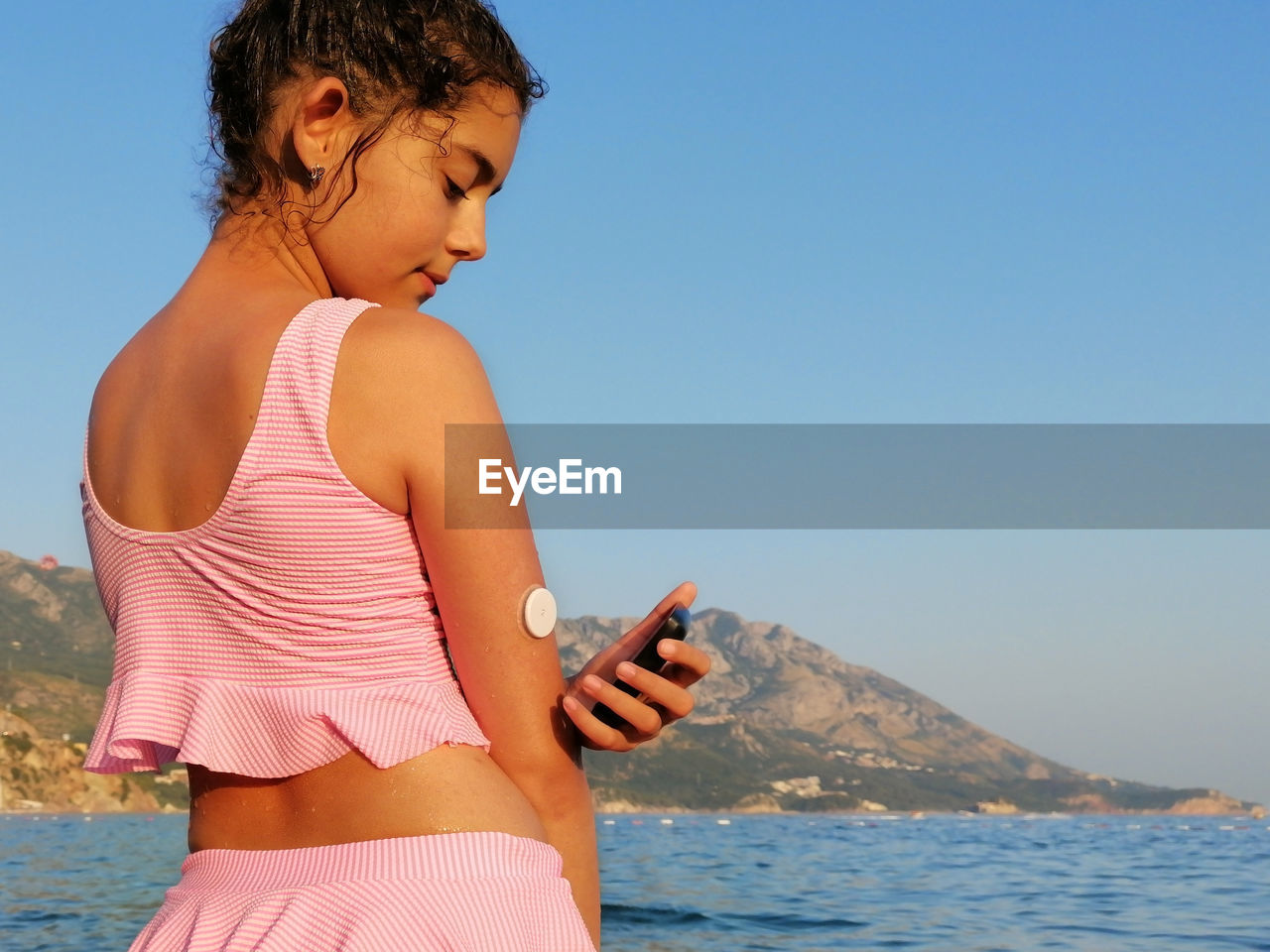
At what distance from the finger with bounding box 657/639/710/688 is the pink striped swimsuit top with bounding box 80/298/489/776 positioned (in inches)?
11.4

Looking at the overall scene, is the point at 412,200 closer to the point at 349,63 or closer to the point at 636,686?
the point at 349,63

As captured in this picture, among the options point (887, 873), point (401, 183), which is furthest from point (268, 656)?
point (887, 873)

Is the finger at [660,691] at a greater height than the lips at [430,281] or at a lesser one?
lesser

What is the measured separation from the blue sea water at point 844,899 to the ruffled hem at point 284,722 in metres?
14.1

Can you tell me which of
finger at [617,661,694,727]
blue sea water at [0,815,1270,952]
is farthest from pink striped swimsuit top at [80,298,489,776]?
blue sea water at [0,815,1270,952]

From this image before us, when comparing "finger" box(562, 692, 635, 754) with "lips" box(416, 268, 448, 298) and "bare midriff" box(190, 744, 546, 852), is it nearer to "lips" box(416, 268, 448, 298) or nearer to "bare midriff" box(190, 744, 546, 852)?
"bare midriff" box(190, 744, 546, 852)

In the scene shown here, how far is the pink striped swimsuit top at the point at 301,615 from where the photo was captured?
1252 mm

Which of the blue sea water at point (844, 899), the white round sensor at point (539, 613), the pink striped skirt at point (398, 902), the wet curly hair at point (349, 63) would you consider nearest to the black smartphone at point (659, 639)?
the white round sensor at point (539, 613)

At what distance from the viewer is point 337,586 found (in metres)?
1.27

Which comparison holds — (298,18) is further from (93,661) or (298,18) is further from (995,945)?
(93,661)

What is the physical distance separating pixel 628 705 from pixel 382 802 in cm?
32

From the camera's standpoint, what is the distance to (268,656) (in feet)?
4.26

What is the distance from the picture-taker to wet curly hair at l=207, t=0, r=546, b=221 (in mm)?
1511

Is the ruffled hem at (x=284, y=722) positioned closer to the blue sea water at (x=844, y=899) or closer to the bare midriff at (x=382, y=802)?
the bare midriff at (x=382, y=802)
